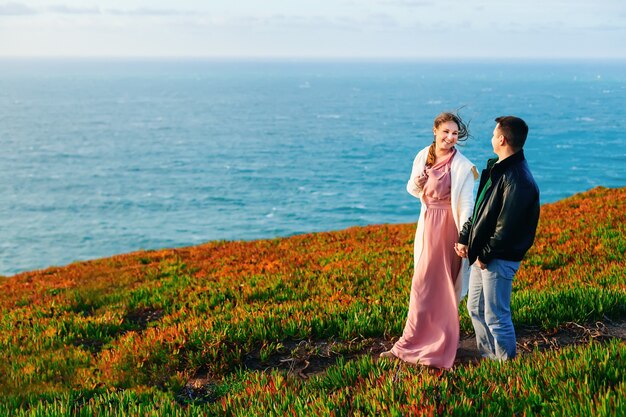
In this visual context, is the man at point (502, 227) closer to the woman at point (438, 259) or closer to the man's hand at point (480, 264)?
the man's hand at point (480, 264)

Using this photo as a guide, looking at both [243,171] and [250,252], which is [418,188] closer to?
[250,252]

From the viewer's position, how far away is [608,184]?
333ft

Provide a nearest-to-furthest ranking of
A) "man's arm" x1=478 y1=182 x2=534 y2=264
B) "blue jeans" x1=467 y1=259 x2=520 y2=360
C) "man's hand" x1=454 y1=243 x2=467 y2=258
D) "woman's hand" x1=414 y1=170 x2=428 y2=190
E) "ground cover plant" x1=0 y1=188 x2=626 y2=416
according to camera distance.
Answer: "ground cover plant" x1=0 y1=188 x2=626 y2=416 < "man's arm" x1=478 y1=182 x2=534 y2=264 < "blue jeans" x1=467 y1=259 x2=520 y2=360 < "man's hand" x1=454 y1=243 x2=467 y2=258 < "woman's hand" x1=414 y1=170 x2=428 y2=190

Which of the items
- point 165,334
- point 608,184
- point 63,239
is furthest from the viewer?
point 608,184

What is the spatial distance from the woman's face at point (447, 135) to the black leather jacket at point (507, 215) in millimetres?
625

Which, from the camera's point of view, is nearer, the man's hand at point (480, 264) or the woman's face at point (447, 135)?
the man's hand at point (480, 264)

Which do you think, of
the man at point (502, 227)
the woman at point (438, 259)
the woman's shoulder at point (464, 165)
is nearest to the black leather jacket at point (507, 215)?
the man at point (502, 227)

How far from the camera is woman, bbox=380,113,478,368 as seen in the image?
693cm

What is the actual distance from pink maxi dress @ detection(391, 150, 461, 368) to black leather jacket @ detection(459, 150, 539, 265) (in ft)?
2.04

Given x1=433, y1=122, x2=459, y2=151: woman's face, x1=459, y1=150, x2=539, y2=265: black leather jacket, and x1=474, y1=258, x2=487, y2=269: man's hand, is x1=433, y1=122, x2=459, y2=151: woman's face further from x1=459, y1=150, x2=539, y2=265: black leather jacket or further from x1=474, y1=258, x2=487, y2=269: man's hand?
x1=474, y1=258, x2=487, y2=269: man's hand

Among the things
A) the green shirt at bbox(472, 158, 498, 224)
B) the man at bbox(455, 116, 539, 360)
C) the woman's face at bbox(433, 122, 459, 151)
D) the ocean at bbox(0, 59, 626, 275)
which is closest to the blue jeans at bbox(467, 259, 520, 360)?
the man at bbox(455, 116, 539, 360)

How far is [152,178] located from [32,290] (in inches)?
4209

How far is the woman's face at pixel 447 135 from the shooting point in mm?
6875

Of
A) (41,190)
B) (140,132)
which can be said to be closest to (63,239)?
(41,190)
